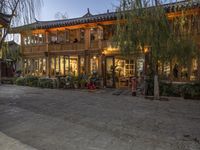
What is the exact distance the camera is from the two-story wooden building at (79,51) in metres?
18.2

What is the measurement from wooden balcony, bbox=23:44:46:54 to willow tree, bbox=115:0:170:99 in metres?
11.7

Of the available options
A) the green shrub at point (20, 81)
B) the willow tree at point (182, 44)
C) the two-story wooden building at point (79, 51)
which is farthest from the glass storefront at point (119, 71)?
the green shrub at point (20, 81)

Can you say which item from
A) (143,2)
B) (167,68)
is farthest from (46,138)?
(167,68)

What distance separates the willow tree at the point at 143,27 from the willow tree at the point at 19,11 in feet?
15.4

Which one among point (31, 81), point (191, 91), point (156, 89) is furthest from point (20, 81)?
point (191, 91)

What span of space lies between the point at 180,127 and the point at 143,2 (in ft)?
23.0

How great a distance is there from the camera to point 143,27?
11.8 metres

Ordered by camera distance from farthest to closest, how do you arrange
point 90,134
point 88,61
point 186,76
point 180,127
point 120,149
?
Answer: point 88,61 → point 186,76 → point 180,127 → point 90,134 → point 120,149

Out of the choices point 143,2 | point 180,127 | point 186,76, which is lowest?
point 180,127

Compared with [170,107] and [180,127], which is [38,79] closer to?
[170,107]

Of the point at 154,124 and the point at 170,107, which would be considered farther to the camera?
the point at 170,107

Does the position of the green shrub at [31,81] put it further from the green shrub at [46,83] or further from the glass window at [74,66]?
the glass window at [74,66]

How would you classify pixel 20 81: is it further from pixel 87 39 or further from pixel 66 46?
pixel 87 39

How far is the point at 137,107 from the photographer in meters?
10.4
